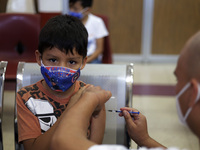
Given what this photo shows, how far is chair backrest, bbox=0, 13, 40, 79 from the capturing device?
2.94 m

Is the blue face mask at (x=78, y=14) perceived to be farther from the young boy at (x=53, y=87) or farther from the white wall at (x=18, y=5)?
the young boy at (x=53, y=87)

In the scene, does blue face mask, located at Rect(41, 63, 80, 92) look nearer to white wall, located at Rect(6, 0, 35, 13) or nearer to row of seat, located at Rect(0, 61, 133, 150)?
row of seat, located at Rect(0, 61, 133, 150)

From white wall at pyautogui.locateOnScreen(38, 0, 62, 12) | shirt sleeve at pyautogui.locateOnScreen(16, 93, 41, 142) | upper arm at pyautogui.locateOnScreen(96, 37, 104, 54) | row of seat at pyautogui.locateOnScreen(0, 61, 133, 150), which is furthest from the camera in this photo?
white wall at pyautogui.locateOnScreen(38, 0, 62, 12)

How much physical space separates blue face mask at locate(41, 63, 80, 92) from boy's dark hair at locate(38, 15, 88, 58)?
8 cm

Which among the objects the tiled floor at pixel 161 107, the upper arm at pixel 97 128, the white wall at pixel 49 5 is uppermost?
the white wall at pixel 49 5

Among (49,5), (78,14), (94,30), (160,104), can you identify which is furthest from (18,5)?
(160,104)

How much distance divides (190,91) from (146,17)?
15.6 feet

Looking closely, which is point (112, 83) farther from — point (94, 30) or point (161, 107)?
point (161, 107)

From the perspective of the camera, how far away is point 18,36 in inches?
117

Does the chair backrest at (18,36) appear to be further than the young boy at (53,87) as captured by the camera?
Yes

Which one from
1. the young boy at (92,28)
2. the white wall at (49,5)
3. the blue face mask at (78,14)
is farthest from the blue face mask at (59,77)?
the white wall at (49,5)

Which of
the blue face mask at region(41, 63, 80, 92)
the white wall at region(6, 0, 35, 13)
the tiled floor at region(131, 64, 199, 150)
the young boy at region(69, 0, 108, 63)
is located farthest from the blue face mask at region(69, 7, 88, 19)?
the blue face mask at region(41, 63, 80, 92)

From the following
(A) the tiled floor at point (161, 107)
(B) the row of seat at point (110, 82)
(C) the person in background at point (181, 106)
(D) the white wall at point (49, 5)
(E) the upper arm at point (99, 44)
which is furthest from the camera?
(D) the white wall at point (49, 5)

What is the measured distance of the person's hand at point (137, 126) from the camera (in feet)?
4.53
